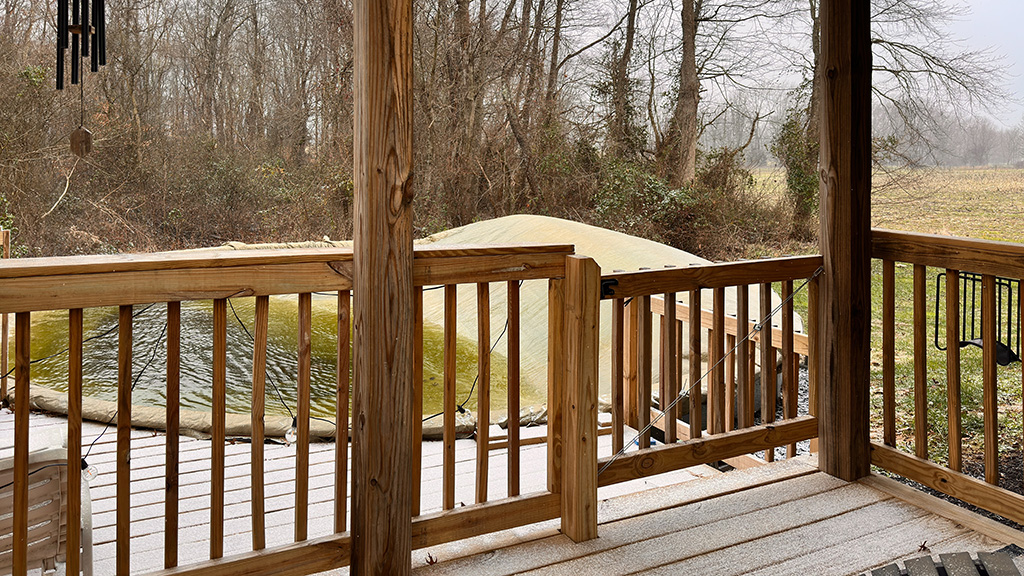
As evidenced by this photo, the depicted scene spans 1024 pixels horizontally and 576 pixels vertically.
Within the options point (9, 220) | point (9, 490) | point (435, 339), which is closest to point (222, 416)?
point (9, 490)

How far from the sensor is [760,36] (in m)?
11.3

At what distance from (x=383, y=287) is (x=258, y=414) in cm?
44

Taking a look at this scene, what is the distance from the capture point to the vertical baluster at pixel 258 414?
1993mm

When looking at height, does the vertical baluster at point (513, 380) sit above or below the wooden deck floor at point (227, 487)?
above

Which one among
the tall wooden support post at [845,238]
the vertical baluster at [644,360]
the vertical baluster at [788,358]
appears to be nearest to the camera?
the vertical baluster at [644,360]

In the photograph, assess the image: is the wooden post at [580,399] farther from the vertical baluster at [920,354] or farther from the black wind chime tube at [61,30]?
the black wind chime tube at [61,30]

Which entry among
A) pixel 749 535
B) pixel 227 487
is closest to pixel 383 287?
pixel 749 535

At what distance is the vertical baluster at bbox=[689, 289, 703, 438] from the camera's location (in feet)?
8.68

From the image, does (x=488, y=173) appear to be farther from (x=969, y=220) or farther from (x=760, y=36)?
(x=969, y=220)

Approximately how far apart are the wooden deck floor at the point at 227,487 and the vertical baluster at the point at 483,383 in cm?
47

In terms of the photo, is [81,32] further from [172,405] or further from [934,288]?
[934,288]

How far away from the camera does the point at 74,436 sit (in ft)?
6.02

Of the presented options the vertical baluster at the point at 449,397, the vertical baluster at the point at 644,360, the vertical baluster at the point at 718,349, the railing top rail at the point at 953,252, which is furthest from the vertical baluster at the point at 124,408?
the railing top rail at the point at 953,252

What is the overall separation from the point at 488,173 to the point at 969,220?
5960mm
